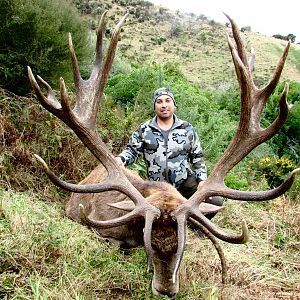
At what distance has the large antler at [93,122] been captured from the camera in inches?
168

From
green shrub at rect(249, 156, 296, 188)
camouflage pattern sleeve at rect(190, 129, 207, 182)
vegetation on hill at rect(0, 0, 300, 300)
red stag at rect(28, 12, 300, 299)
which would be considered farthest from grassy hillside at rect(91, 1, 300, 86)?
red stag at rect(28, 12, 300, 299)

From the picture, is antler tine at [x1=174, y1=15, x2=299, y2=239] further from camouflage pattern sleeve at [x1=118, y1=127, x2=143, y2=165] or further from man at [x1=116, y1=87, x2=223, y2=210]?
camouflage pattern sleeve at [x1=118, y1=127, x2=143, y2=165]

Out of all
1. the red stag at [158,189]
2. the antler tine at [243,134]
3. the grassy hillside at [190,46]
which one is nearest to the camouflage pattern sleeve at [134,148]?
the red stag at [158,189]

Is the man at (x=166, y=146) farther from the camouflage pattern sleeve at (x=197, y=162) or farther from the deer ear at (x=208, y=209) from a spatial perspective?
the deer ear at (x=208, y=209)

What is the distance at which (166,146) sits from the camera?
19.5ft

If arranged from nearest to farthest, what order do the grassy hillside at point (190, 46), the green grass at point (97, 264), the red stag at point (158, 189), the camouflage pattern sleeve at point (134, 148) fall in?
the green grass at point (97, 264), the red stag at point (158, 189), the camouflage pattern sleeve at point (134, 148), the grassy hillside at point (190, 46)

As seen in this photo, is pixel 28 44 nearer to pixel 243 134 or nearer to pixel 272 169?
pixel 243 134

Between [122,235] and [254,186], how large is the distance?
5.38 m

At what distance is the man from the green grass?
749mm

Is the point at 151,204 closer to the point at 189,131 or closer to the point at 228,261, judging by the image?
the point at 228,261

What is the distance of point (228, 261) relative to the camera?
5230mm

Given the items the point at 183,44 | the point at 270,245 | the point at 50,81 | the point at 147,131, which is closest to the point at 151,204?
the point at 147,131

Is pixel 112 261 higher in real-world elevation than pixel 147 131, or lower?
lower

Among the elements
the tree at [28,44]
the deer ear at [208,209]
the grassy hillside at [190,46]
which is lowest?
the deer ear at [208,209]
